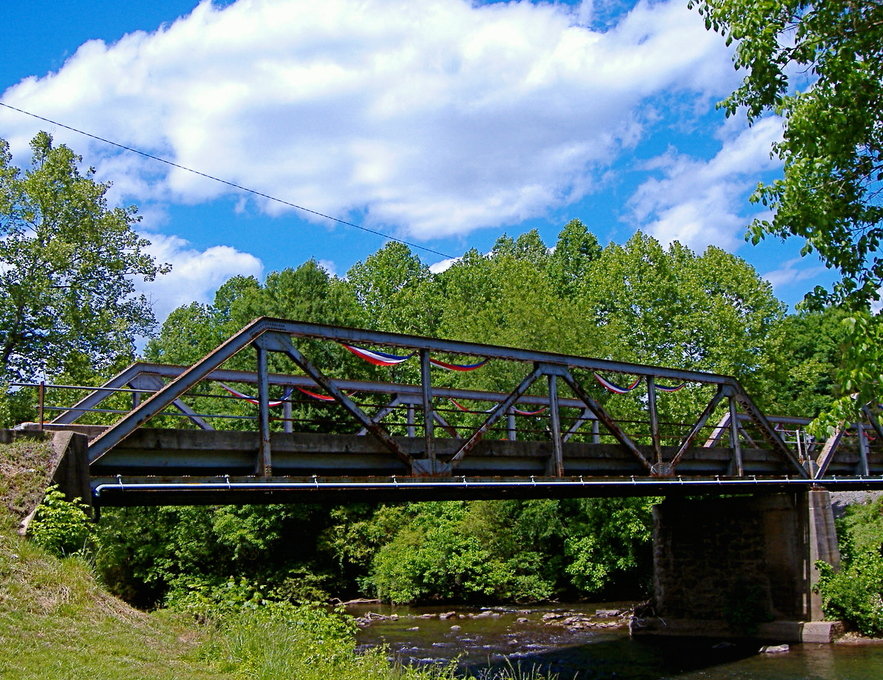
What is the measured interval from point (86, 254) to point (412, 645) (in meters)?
17.2

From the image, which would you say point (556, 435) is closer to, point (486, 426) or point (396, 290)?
point (486, 426)

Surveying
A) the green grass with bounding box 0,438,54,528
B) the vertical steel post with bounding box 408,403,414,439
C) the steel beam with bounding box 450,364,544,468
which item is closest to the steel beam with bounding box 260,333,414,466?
the steel beam with bounding box 450,364,544,468

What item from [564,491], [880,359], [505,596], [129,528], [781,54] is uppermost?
[781,54]

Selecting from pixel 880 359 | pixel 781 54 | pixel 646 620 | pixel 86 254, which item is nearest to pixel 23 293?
pixel 86 254

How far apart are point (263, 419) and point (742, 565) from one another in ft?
53.2

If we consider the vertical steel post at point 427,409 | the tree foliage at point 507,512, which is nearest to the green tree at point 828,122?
the vertical steel post at point 427,409

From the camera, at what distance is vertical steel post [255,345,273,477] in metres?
12.1

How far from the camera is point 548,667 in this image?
762 inches

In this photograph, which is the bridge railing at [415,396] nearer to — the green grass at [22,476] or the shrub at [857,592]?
the green grass at [22,476]

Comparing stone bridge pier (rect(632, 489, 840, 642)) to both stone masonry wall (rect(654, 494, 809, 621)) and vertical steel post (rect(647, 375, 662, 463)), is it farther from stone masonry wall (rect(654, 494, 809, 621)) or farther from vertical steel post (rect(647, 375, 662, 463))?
vertical steel post (rect(647, 375, 662, 463))

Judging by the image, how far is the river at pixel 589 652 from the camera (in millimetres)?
18375

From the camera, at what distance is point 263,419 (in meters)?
12.1

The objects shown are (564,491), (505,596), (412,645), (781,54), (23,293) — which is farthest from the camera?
(505,596)

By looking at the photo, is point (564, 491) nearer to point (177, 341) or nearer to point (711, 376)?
point (711, 376)
